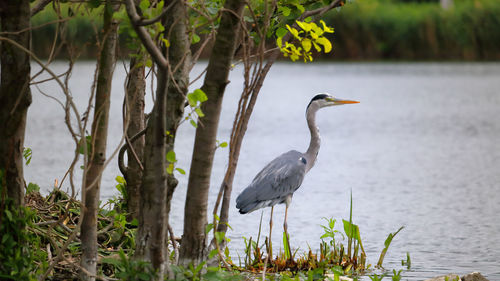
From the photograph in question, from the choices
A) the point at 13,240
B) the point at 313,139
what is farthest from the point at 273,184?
the point at 13,240

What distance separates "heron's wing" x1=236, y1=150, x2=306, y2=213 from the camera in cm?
564

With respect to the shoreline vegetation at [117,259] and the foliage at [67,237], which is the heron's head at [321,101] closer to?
the shoreline vegetation at [117,259]

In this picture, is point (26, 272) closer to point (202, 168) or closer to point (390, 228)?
point (202, 168)

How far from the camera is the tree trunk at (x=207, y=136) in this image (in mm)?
3873

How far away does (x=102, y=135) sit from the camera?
405 cm

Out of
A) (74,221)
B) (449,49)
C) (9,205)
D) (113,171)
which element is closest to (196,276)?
(9,205)

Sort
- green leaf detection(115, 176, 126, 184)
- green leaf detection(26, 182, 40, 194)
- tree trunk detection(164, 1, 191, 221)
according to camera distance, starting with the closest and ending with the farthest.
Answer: tree trunk detection(164, 1, 191, 221), green leaf detection(26, 182, 40, 194), green leaf detection(115, 176, 126, 184)

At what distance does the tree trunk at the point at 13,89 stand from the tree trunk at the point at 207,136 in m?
0.85

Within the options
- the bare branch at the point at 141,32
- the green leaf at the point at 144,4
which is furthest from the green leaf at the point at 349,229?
the bare branch at the point at 141,32

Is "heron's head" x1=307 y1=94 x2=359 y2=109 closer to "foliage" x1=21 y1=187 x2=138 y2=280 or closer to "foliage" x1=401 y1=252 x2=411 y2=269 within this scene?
"foliage" x1=401 y1=252 x2=411 y2=269

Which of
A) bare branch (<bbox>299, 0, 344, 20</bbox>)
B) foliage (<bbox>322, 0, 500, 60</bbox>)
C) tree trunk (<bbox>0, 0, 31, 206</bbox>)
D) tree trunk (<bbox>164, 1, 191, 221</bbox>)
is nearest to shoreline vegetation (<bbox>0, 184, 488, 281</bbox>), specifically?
tree trunk (<bbox>0, 0, 31, 206</bbox>)

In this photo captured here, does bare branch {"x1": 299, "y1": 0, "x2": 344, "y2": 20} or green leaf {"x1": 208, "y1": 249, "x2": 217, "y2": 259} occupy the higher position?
bare branch {"x1": 299, "y1": 0, "x2": 344, "y2": 20}

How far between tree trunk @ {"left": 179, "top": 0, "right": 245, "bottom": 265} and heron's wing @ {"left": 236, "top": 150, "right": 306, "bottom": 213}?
1.52 m

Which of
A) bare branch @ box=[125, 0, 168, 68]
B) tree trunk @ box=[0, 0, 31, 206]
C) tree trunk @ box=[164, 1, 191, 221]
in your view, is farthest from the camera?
tree trunk @ box=[164, 1, 191, 221]
